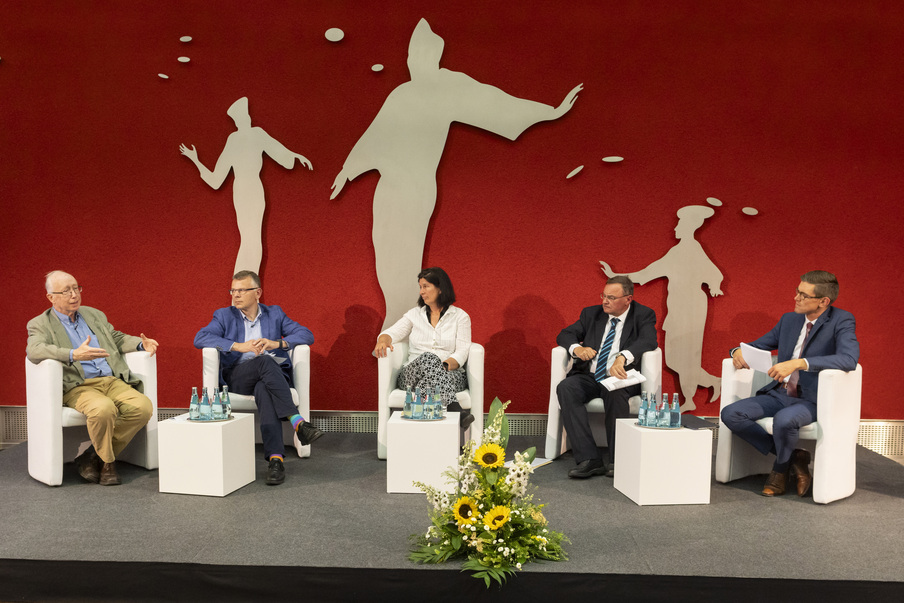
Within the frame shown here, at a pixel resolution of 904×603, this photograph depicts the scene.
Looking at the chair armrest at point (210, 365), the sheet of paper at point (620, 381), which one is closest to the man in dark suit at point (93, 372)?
the chair armrest at point (210, 365)

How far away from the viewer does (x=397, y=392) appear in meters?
4.25

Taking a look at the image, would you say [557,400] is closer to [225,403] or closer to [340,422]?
[340,422]

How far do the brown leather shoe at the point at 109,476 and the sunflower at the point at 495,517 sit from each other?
2200mm

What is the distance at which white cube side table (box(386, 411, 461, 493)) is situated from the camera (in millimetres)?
3566

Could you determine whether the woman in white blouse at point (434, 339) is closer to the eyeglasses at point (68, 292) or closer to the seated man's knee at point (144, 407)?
the seated man's knee at point (144, 407)

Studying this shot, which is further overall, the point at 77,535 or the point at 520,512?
the point at 77,535

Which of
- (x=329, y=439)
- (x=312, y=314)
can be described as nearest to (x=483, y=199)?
(x=312, y=314)

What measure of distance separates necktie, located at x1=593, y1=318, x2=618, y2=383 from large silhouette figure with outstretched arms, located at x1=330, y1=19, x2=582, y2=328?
1424mm

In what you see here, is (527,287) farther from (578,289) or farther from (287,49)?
(287,49)

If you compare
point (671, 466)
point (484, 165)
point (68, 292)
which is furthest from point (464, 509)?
point (484, 165)

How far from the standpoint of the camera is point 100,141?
16.5 ft

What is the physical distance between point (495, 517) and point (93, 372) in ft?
8.35

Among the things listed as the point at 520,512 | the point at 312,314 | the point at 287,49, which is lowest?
the point at 520,512

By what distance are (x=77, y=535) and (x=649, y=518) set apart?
94.7 inches
